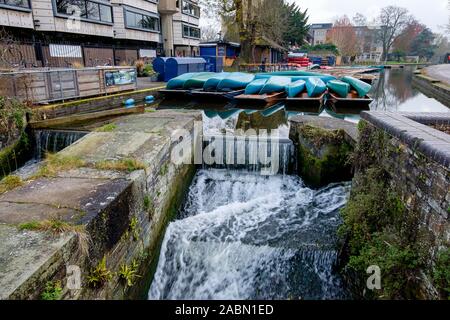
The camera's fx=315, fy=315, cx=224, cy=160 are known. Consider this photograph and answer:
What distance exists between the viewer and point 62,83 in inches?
418

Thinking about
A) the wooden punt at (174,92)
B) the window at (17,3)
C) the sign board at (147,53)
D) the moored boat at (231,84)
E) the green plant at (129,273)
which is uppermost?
the window at (17,3)

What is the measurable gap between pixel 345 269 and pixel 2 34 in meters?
16.9

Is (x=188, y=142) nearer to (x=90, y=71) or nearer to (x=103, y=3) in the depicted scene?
(x=90, y=71)

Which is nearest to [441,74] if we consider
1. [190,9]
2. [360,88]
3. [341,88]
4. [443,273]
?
[360,88]

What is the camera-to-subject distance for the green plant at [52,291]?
2575mm

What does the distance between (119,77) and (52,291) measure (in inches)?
488

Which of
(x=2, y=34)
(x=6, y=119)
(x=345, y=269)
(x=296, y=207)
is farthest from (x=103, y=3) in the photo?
(x=345, y=269)

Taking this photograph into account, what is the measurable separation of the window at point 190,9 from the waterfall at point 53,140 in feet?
98.9

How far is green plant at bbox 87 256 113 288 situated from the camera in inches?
124

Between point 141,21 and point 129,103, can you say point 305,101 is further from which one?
point 141,21

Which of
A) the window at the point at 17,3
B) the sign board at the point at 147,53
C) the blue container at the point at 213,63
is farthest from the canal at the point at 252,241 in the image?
the sign board at the point at 147,53

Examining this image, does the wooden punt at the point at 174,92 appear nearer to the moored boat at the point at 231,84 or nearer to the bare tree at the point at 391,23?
the moored boat at the point at 231,84

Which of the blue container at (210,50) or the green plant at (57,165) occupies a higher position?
the blue container at (210,50)

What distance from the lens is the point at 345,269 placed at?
4543mm
